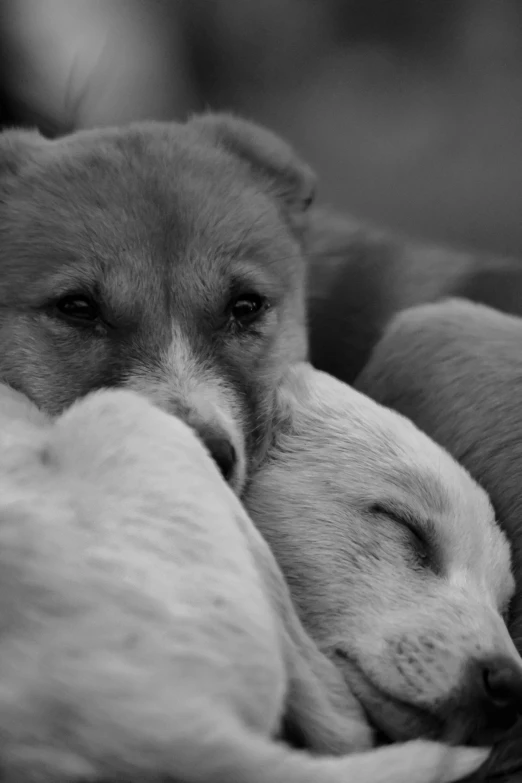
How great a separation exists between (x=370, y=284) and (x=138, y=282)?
2.46 feet

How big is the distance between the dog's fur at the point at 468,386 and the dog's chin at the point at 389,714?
0.22m

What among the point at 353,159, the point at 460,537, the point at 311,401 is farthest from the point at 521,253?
the point at 460,537

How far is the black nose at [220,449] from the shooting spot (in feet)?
3.22

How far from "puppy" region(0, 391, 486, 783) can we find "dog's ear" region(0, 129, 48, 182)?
1.76 ft

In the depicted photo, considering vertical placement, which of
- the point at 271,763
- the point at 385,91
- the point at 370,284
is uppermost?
the point at 385,91

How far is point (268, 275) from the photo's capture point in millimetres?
1340

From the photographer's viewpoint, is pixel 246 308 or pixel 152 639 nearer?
pixel 152 639

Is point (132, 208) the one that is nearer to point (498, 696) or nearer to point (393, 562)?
point (393, 562)

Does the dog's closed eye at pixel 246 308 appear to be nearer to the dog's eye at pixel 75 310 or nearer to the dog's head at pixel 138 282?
the dog's head at pixel 138 282

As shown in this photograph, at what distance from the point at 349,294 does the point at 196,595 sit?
3.63 ft

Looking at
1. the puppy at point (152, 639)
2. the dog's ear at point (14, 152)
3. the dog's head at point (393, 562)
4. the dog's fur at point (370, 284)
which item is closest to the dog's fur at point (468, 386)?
the dog's head at point (393, 562)

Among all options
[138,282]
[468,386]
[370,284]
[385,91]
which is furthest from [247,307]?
[385,91]

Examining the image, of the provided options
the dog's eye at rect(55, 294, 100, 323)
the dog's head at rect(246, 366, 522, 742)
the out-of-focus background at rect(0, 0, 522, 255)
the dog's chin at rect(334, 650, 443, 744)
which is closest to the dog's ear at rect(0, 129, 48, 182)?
the dog's eye at rect(55, 294, 100, 323)

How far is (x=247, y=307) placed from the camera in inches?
51.3
